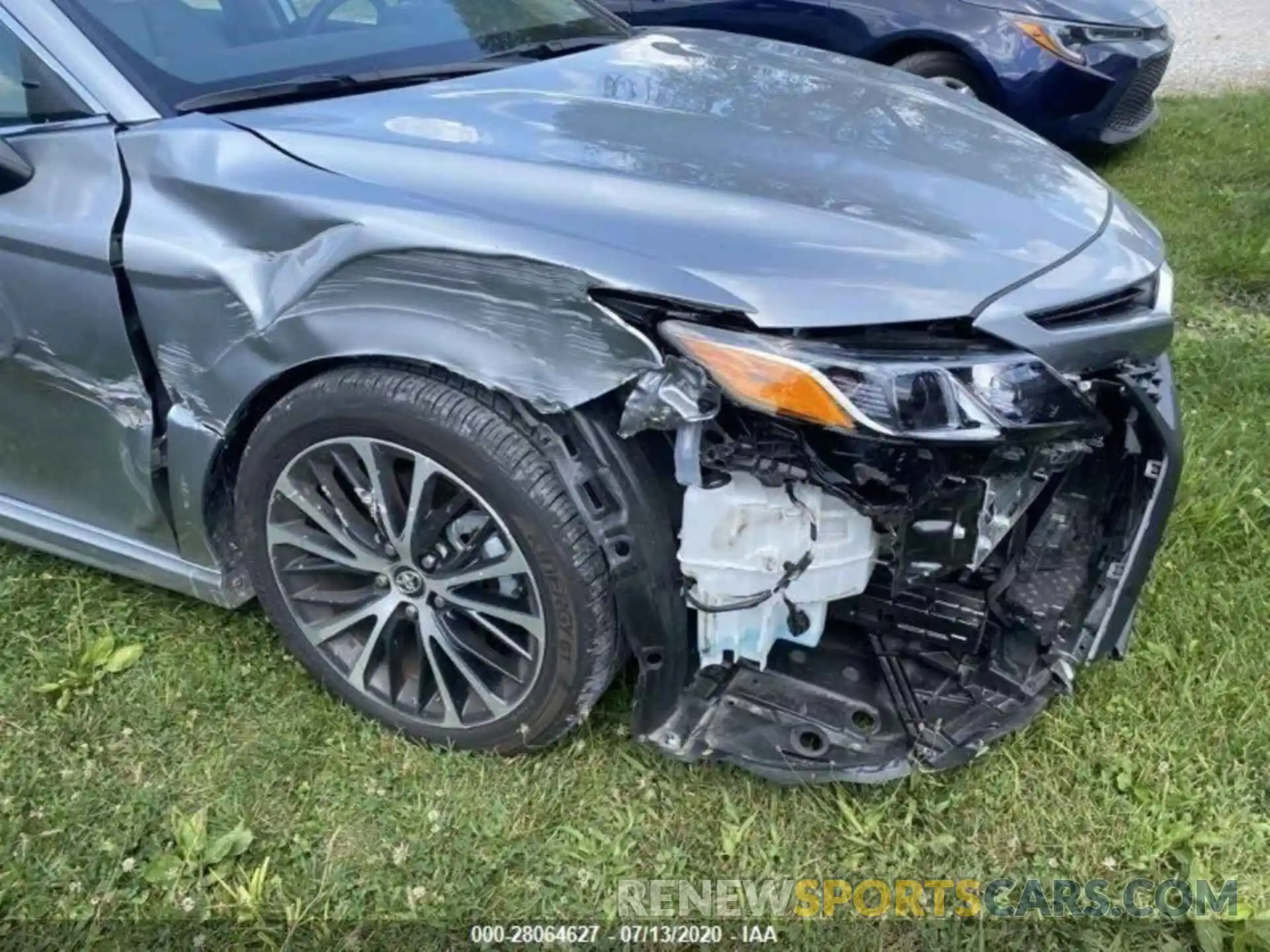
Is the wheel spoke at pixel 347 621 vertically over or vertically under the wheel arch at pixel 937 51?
over

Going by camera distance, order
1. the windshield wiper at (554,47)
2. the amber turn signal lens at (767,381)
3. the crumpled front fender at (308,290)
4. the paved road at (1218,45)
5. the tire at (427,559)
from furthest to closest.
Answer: the paved road at (1218,45) < the windshield wiper at (554,47) < the tire at (427,559) < the crumpled front fender at (308,290) < the amber turn signal lens at (767,381)

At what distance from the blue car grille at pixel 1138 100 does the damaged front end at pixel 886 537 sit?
151 inches

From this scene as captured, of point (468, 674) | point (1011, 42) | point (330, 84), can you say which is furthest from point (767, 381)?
point (1011, 42)

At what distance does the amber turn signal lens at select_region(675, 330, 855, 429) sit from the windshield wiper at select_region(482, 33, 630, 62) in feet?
3.85

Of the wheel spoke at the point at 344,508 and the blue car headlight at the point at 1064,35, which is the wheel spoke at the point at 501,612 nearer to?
the wheel spoke at the point at 344,508

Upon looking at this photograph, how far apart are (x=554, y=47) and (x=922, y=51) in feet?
10.8

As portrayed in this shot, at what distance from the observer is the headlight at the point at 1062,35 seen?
5.17 metres

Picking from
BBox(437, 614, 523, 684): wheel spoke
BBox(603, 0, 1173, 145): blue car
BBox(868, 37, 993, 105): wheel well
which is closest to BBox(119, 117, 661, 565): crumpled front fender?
BBox(437, 614, 523, 684): wheel spoke

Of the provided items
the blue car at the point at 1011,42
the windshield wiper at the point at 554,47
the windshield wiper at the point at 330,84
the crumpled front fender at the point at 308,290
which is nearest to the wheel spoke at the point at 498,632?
the crumpled front fender at the point at 308,290

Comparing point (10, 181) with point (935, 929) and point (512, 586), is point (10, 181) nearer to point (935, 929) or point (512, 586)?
point (512, 586)

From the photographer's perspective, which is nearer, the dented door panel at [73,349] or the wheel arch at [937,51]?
the dented door panel at [73,349]

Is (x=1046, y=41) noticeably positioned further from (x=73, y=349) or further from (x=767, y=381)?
(x=73, y=349)

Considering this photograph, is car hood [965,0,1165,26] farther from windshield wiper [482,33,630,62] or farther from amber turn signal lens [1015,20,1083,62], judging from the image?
windshield wiper [482,33,630,62]

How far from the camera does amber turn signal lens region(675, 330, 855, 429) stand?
1726 mm
